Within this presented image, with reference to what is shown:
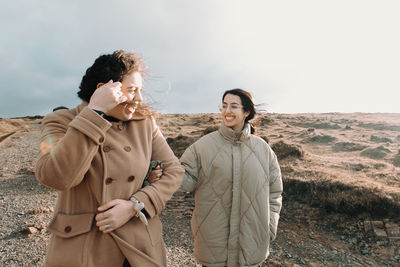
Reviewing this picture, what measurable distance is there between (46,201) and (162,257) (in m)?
7.29

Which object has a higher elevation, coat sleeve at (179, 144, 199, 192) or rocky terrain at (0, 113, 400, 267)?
coat sleeve at (179, 144, 199, 192)

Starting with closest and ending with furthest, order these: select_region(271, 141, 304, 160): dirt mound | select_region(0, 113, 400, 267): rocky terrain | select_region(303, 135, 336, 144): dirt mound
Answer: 1. select_region(0, 113, 400, 267): rocky terrain
2. select_region(271, 141, 304, 160): dirt mound
3. select_region(303, 135, 336, 144): dirt mound

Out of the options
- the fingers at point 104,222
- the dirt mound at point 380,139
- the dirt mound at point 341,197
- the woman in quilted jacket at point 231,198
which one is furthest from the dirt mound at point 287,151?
the fingers at point 104,222

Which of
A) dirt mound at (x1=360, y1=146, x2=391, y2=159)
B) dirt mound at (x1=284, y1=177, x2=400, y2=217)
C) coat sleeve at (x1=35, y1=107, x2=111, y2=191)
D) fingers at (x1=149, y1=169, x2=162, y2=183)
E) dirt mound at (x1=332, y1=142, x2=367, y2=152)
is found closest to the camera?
coat sleeve at (x1=35, y1=107, x2=111, y2=191)

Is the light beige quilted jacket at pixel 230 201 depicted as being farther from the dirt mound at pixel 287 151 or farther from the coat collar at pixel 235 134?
the dirt mound at pixel 287 151

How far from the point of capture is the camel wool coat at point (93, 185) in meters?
1.50

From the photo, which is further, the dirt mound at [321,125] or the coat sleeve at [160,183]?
the dirt mound at [321,125]

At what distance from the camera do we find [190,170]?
2.95m

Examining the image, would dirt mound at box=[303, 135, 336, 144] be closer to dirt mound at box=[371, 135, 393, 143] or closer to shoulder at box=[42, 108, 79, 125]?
dirt mound at box=[371, 135, 393, 143]

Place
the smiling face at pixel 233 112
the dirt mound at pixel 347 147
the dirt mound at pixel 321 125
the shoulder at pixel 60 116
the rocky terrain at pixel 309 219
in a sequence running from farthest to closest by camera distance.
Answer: the dirt mound at pixel 321 125
the dirt mound at pixel 347 147
the rocky terrain at pixel 309 219
the smiling face at pixel 233 112
the shoulder at pixel 60 116

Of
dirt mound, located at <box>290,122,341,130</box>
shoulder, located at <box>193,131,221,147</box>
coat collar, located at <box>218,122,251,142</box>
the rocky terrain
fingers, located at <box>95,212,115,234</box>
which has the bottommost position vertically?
the rocky terrain

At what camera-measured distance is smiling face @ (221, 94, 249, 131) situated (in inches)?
128

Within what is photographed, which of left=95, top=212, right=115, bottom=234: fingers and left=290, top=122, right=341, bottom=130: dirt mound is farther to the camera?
left=290, top=122, right=341, bottom=130: dirt mound

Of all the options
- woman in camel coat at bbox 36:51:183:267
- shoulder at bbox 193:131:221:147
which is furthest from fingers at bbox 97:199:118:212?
shoulder at bbox 193:131:221:147
